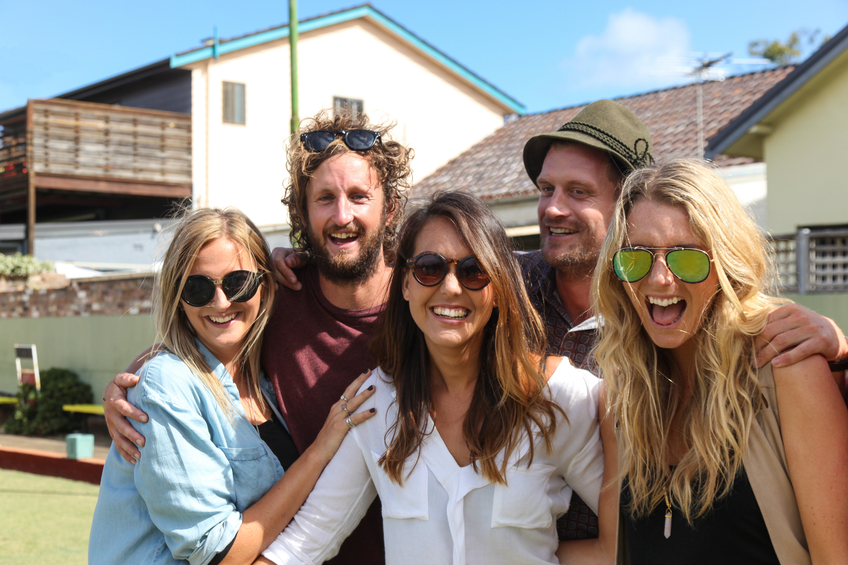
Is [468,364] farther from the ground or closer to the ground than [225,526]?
farther from the ground

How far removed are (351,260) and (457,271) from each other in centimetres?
84

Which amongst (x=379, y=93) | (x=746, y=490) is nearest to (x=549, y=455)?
(x=746, y=490)

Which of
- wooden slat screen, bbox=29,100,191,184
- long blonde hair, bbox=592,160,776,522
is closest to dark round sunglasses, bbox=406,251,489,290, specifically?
long blonde hair, bbox=592,160,776,522

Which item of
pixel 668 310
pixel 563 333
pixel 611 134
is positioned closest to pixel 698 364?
pixel 668 310

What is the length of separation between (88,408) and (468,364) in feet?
34.5

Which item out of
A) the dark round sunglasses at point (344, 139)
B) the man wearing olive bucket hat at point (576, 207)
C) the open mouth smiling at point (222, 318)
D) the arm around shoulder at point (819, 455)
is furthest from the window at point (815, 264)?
the open mouth smiling at point (222, 318)

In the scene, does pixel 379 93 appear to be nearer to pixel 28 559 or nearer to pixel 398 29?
pixel 398 29

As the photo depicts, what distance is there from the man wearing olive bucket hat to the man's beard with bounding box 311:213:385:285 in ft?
2.28

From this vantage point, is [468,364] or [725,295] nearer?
[725,295]

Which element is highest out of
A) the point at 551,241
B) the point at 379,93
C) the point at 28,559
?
the point at 379,93

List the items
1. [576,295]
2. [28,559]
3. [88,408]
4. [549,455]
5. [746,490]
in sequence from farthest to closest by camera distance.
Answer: [88,408] → [28,559] → [576,295] → [549,455] → [746,490]

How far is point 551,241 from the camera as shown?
3.31 meters

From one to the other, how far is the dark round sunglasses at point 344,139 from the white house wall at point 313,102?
43.6 feet

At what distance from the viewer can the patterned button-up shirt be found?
2.56 m
